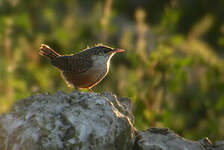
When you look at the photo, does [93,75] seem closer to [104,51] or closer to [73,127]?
[104,51]

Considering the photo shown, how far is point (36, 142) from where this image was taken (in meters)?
3.45

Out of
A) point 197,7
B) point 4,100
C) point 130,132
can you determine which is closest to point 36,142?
point 130,132

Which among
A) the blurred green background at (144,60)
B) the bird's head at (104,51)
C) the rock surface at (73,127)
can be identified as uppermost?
the blurred green background at (144,60)

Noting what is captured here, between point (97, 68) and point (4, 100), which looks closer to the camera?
point (97, 68)

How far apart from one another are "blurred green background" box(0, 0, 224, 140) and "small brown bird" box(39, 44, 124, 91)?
942 millimetres

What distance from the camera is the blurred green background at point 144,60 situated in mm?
7043

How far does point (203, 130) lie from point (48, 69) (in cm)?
381

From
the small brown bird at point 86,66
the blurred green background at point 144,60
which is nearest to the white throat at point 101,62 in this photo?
the small brown bird at point 86,66

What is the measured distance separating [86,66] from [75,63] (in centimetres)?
15

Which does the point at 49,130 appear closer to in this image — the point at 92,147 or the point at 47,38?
the point at 92,147

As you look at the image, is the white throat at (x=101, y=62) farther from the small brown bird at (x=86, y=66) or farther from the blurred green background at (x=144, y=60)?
the blurred green background at (x=144, y=60)

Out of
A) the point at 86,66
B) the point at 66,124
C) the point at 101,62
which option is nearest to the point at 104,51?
the point at 101,62

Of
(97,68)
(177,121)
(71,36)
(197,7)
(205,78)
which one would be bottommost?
(97,68)

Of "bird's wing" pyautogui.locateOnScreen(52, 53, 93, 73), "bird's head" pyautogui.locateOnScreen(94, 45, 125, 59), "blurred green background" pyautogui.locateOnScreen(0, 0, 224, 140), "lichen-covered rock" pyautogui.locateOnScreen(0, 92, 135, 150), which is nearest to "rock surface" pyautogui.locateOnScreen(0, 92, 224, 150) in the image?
"lichen-covered rock" pyautogui.locateOnScreen(0, 92, 135, 150)
